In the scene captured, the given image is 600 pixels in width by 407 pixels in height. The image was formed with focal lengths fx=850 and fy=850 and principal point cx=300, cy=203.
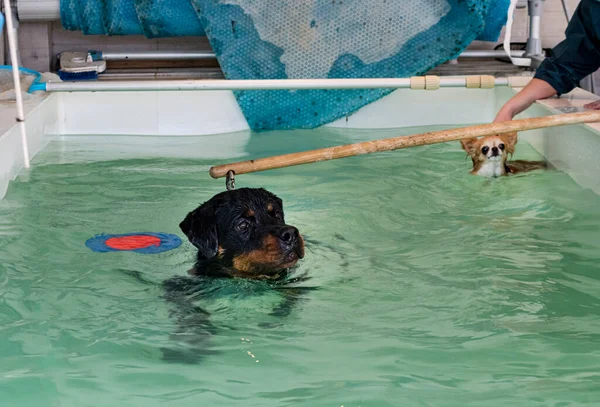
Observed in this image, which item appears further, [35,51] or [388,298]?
[35,51]

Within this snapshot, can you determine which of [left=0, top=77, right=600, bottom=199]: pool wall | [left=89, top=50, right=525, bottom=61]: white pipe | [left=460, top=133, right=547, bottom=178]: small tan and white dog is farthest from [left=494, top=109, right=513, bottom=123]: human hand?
[left=89, top=50, right=525, bottom=61]: white pipe

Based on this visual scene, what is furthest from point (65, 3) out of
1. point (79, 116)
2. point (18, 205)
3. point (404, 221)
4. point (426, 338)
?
point (426, 338)

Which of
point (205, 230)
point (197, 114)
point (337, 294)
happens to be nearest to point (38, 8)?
point (197, 114)

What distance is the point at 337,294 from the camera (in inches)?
142

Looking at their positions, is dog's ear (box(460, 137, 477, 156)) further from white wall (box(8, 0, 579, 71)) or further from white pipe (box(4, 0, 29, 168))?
white wall (box(8, 0, 579, 71))

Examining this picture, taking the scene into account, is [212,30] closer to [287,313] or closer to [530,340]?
[287,313]

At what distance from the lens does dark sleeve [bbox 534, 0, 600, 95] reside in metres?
4.95

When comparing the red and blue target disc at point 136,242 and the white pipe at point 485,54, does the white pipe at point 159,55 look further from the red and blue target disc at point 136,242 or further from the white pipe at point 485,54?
the red and blue target disc at point 136,242

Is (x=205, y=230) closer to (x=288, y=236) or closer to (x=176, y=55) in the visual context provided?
(x=288, y=236)

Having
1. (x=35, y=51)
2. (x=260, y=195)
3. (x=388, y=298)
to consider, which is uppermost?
(x=35, y=51)

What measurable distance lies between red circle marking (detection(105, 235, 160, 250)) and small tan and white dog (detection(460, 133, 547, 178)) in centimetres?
222

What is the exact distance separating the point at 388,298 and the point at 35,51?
5.45 meters

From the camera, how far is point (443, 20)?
679 cm

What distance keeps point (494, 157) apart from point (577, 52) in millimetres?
806
